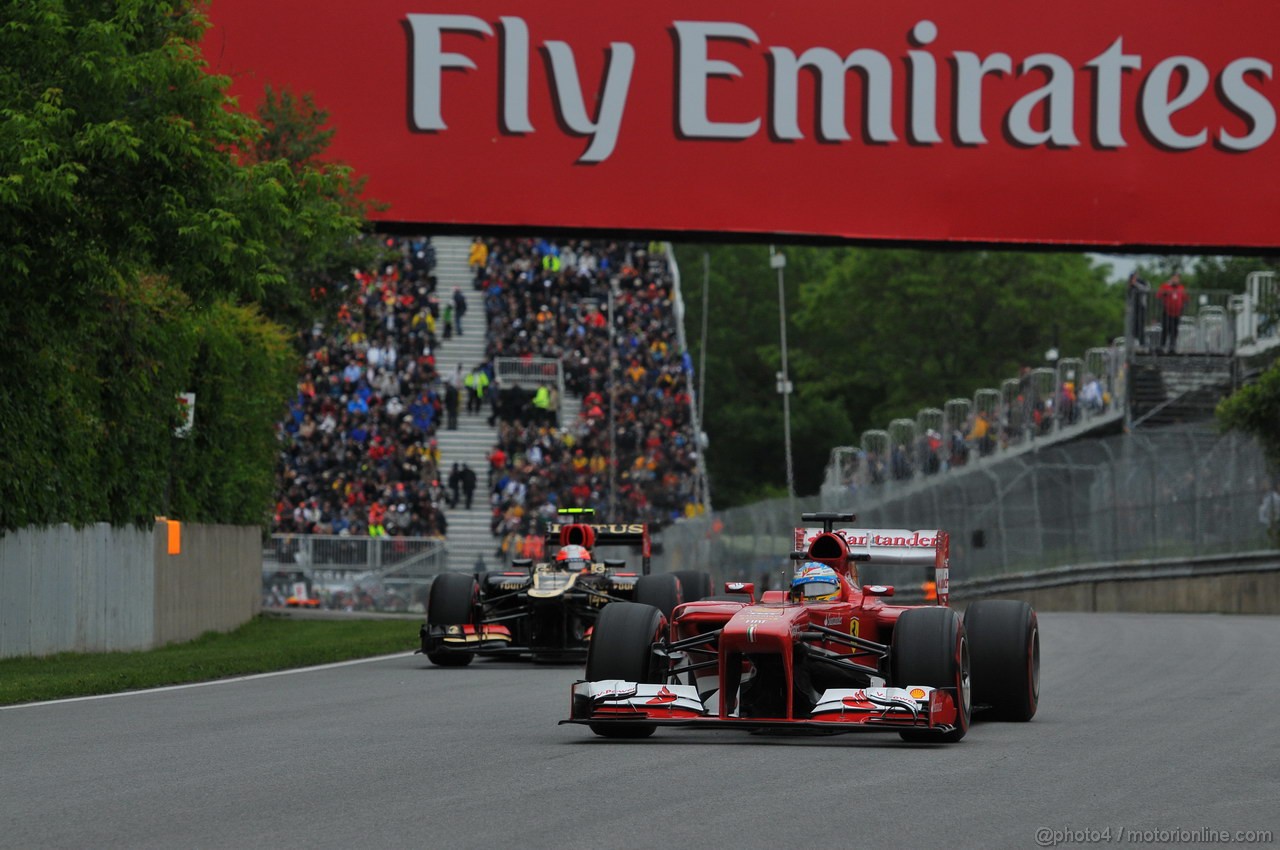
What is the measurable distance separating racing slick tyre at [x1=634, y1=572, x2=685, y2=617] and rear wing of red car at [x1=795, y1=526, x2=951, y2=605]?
529cm

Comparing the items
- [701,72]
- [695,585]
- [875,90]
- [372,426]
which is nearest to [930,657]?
[695,585]

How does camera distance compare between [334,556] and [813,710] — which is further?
[334,556]

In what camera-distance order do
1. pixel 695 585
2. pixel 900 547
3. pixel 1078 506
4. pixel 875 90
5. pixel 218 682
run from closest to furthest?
pixel 900 547 → pixel 218 682 → pixel 695 585 → pixel 875 90 → pixel 1078 506

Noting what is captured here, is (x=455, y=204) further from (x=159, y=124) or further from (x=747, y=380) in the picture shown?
(x=747, y=380)

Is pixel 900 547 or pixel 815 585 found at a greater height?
pixel 900 547

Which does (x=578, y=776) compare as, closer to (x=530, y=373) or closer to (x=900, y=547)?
(x=900, y=547)

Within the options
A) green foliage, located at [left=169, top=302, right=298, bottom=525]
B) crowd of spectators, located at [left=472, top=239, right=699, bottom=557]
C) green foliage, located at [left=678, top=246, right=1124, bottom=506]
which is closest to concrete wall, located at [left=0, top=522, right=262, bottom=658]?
green foliage, located at [left=169, top=302, right=298, bottom=525]

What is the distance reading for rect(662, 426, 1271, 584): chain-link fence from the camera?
103 feet

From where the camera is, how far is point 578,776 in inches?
382

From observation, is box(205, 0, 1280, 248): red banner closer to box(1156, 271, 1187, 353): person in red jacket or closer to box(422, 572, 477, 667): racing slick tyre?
box(422, 572, 477, 667): racing slick tyre

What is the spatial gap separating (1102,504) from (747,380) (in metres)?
70.9

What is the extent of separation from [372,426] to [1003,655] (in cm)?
3899

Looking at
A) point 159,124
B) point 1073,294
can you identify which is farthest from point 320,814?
point 1073,294

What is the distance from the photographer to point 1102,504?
34.6 meters
